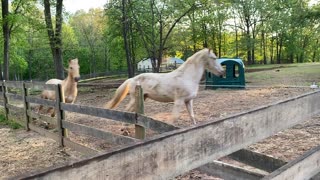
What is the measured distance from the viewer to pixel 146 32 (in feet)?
71.6

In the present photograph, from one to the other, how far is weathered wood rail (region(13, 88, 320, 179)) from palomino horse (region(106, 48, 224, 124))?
4.04 meters

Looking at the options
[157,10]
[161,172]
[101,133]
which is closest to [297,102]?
[161,172]

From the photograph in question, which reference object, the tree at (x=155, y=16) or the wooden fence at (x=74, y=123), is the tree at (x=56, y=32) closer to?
the tree at (x=155, y=16)

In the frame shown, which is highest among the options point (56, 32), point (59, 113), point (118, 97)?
point (56, 32)

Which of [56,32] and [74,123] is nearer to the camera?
[74,123]

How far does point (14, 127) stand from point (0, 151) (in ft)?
7.57

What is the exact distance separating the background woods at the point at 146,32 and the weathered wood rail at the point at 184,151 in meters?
14.4

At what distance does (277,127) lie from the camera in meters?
2.08

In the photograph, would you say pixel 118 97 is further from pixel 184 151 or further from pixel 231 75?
pixel 231 75

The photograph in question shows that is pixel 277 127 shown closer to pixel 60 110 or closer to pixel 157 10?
pixel 60 110

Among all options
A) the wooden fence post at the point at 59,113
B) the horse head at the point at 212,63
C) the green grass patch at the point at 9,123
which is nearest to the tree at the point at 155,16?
the green grass patch at the point at 9,123

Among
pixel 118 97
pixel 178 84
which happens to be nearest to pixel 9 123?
pixel 118 97

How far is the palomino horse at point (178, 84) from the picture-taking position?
625 cm

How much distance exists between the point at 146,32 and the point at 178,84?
1607 centimetres
